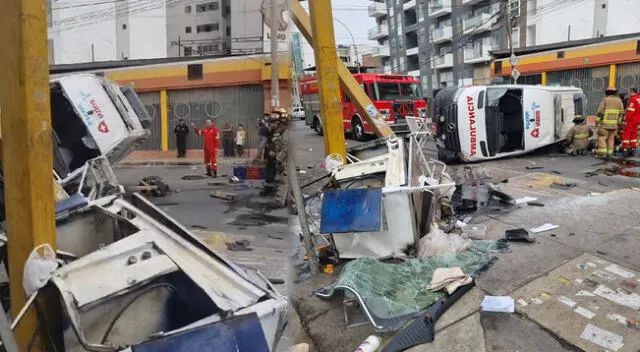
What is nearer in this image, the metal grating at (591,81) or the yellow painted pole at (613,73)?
the yellow painted pole at (613,73)

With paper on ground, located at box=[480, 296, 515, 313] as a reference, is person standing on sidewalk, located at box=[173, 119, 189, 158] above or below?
above

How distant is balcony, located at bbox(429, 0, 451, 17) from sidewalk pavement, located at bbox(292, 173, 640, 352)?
40.0 meters

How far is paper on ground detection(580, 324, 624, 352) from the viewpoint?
2.94 m

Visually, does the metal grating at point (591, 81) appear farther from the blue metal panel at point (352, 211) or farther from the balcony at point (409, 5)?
the balcony at point (409, 5)

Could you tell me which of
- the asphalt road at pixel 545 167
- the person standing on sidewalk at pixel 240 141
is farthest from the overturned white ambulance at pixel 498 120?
the person standing on sidewalk at pixel 240 141

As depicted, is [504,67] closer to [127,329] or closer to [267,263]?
[267,263]

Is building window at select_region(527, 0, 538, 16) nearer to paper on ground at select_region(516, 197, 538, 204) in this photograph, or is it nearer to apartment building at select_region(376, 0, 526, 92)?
apartment building at select_region(376, 0, 526, 92)

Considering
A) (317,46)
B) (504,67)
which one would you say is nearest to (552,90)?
(317,46)

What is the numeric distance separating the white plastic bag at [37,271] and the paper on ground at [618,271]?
3.83m

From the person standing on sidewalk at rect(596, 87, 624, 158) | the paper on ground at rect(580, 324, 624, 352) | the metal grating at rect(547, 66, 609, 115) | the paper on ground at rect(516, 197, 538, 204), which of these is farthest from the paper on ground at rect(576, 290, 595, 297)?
the metal grating at rect(547, 66, 609, 115)

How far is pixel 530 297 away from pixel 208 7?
48258 millimetres

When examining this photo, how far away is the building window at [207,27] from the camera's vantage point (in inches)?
1881

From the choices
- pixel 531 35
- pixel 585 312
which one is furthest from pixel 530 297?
pixel 531 35

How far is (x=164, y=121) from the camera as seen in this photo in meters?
17.2
